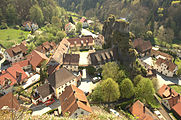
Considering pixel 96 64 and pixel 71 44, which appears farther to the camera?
pixel 71 44

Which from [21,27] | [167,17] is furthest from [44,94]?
[167,17]

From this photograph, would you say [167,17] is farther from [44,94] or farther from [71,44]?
[44,94]

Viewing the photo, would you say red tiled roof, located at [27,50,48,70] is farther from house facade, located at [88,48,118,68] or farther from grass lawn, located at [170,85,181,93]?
grass lawn, located at [170,85,181,93]

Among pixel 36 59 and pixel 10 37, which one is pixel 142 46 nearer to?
pixel 36 59

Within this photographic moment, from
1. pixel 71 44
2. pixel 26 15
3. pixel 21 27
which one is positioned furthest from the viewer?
pixel 26 15

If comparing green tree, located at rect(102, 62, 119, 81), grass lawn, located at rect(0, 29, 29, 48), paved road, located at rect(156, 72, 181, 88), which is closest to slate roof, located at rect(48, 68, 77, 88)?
green tree, located at rect(102, 62, 119, 81)

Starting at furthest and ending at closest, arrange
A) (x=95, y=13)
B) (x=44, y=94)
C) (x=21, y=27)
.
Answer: (x=95, y=13) → (x=21, y=27) → (x=44, y=94)
